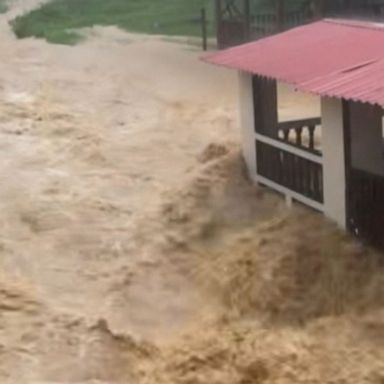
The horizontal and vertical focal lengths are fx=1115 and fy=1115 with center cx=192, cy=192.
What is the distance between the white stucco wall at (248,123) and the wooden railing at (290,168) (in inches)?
7.2

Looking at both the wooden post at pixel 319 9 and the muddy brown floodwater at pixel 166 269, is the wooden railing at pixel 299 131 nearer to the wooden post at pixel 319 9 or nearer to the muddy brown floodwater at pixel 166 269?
the muddy brown floodwater at pixel 166 269

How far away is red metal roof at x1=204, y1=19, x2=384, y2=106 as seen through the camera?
35.3 feet

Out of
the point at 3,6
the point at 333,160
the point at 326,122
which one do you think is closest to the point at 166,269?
the point at 333,160

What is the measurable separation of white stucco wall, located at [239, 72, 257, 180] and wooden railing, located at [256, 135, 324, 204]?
182 mm

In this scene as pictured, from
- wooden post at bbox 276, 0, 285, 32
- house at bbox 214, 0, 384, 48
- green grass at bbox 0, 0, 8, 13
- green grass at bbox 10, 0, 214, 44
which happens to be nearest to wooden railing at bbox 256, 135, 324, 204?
house at bbox 214, 0, 384, 48

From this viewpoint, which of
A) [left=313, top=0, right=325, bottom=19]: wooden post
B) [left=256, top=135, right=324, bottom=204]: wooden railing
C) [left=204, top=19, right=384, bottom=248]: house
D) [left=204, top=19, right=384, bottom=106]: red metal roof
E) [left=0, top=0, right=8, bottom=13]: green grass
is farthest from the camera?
[left=0, top=0, right=8, bottom=13]: green grass

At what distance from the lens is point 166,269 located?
12.3 m

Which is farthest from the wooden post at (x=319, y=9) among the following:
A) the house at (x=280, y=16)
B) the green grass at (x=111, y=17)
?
the green grass at (x=111, y=17)

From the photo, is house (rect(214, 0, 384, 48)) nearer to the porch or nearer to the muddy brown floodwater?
the muddy brown floodwater

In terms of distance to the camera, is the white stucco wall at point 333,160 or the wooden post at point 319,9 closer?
the white stucco wall at point 333,160

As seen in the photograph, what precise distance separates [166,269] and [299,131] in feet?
9.20

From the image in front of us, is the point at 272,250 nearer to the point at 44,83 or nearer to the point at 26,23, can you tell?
the point at 44,83

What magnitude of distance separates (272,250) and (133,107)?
955cm

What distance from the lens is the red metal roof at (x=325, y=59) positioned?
10.8 m
